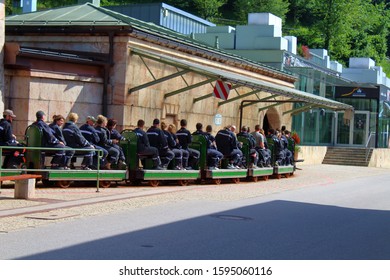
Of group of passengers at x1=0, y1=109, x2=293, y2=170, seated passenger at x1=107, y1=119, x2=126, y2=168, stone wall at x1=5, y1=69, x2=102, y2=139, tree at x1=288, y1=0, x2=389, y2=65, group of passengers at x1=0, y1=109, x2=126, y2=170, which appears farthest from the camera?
tree at x1=288, y1=0, x2=389, y2=65

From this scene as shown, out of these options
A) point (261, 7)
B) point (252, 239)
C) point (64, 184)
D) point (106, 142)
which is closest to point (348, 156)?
point (106, 142)

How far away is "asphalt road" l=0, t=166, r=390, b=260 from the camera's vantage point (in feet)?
30.7

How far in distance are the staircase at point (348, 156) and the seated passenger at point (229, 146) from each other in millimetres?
21644

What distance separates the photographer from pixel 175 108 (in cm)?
2586

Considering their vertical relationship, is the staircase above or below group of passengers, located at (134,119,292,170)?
below

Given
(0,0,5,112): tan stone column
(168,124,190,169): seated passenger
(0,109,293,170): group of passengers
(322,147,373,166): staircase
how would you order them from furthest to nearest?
(322,147,373,166): staircase
(168,124,190,169): seated passenger
(0,0,5,112): tan stone column
(0,109,293,170): group of passengers

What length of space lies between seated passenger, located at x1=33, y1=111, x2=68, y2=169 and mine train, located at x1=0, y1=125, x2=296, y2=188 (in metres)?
0.11

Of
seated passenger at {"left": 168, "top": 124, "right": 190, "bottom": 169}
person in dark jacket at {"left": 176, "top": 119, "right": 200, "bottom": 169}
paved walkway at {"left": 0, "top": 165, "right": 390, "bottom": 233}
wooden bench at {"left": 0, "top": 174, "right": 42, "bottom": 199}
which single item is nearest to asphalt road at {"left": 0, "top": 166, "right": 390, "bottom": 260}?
paved walkway at {"left": 0, "top": 165, "right": 390, "bottom": 233}

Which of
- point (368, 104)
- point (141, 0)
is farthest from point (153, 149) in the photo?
point (141, 0)

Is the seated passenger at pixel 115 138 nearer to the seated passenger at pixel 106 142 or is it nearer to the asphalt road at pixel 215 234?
the seated passenger at pixel 106 142

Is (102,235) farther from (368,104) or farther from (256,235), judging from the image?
(368,104)

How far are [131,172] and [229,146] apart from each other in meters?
4.57

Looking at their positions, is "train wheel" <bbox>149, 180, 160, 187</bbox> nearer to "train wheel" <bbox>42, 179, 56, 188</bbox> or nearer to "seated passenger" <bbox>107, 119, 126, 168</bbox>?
"seated passenger" <bbox>107, 119, 126, 168</bbox>

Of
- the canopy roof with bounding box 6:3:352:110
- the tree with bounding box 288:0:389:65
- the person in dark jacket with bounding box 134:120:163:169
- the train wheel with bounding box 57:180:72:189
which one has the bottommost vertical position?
the train wheel with bounding box 57:180:72:189
